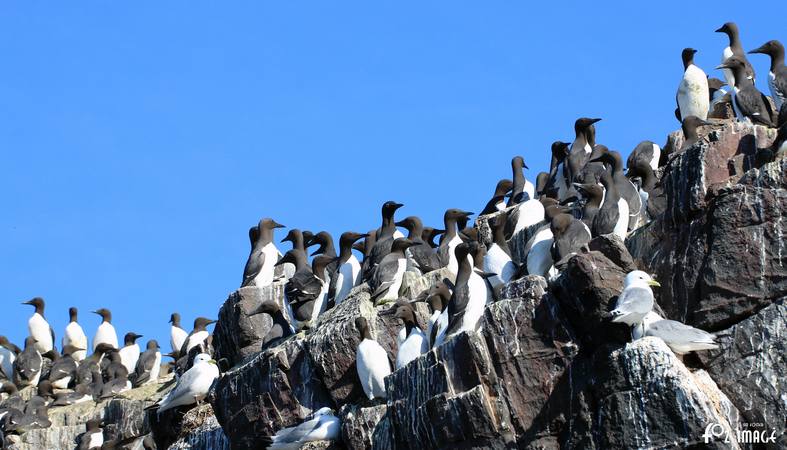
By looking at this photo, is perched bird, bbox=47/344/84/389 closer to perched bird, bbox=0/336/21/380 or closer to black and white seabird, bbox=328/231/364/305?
perched bird, bbox=0/336/21/380

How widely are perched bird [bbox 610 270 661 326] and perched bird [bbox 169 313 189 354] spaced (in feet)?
59.2

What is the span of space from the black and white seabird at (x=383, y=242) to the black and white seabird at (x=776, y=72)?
17.3ft

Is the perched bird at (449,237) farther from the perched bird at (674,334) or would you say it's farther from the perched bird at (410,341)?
the perched bird at (674,334)

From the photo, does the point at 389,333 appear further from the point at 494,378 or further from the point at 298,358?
the point at 494,378

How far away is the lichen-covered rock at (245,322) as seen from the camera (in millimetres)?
20672

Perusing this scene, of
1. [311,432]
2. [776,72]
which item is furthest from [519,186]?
[311,432]

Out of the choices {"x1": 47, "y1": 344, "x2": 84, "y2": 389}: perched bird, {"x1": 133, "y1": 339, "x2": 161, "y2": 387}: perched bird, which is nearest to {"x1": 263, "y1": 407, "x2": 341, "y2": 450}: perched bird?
{"x1": 133, "y1": 339, "x2": 161, "y2": 387}: perched bird

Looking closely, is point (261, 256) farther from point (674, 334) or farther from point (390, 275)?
point (674, 334)

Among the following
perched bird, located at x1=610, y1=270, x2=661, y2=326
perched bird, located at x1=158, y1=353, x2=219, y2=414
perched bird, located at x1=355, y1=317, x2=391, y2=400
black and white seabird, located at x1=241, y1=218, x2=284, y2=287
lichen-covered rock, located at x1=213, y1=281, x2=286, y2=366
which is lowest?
perched bird, located at x1=610, y1=270, x2=661, y2=326

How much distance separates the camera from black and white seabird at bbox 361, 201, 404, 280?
64.4ft

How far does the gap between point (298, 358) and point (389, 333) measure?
1083 millimetres

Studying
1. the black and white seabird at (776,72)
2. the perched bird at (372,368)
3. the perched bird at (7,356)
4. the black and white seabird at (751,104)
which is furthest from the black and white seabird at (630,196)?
the perched bird at (7,356)

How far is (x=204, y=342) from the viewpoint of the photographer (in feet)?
80.6

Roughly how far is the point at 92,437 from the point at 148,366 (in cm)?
467
